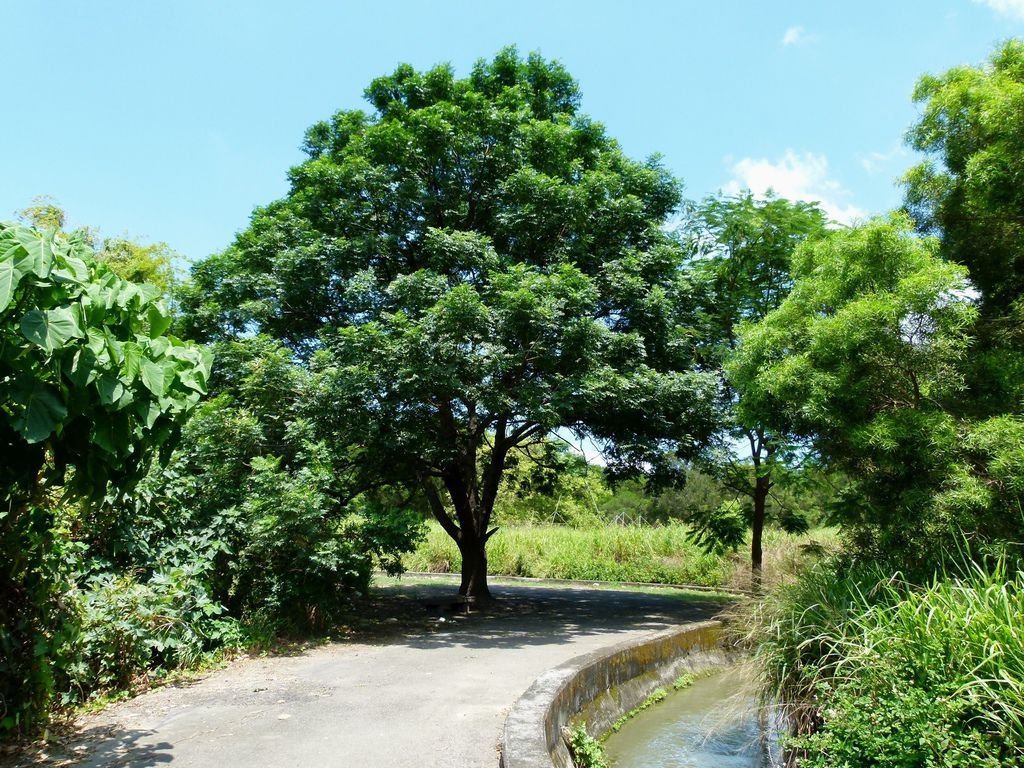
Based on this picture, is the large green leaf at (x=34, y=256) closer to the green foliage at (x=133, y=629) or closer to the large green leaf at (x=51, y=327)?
the large green leaf at (x=51, y=327)

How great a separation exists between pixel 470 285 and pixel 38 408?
6584mm

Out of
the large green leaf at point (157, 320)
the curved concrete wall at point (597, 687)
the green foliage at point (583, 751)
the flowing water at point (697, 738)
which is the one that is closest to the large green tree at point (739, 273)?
the curved concrete wall at point (597, 687)

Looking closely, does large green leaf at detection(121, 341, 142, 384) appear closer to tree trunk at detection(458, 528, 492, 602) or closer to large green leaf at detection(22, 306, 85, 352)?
large green leaf at detection(22, 306, 85, 352)

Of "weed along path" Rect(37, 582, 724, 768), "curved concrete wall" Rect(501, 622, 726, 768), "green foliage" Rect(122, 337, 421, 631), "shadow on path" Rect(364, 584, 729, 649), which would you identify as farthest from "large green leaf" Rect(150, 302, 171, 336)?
"shadow on path" Rect(364, 584, 729, 649)

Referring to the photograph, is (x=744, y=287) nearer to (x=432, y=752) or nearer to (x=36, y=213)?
(x=432, y=752)

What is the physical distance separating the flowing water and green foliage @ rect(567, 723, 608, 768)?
521 mm

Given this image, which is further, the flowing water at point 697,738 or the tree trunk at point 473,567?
the tree trunk at point 473,567

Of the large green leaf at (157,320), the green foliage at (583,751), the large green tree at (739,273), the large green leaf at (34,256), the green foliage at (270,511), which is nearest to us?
the large green leaf at (34,256)

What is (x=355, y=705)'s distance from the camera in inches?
251

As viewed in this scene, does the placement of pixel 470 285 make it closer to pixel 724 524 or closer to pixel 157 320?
pixel 157 320

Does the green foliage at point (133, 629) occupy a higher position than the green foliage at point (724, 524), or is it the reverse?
the green foliage at point (724, 524)

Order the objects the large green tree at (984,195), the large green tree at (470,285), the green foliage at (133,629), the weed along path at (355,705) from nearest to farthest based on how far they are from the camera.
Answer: the weed along path at (355,705)
the green foliage at (133,629)
the large green tree at (984,195)
the large green tree at (470,285)

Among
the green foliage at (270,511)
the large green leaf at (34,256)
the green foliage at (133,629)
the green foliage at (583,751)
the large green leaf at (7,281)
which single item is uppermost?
the large green leaf at (34,256)

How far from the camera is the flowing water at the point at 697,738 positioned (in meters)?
6.78
